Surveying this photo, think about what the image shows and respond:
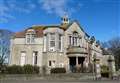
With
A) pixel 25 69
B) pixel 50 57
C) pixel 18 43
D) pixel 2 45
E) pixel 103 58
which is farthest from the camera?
pixel 103 58

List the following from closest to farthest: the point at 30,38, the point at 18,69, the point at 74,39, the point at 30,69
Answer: the point at 18,69
the point at 30,69
the point at 30,38
the point at 74,39

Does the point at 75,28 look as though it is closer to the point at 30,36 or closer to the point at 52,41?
the point at 52,41

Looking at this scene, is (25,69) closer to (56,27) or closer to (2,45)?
(56,27)

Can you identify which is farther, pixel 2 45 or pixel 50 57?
pixel 2 45

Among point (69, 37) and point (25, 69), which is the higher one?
point (69, 37)

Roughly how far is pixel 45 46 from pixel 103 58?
1934cm

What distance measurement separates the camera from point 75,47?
4553 cm

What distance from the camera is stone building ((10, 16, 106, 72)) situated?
147 ft

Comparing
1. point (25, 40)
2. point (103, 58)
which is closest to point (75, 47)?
point (25, 40)

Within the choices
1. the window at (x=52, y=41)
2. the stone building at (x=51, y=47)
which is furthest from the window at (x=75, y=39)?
the window at (x=52, y=41)

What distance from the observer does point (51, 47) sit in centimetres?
4538

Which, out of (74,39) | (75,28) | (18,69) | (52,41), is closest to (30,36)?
(52,41)

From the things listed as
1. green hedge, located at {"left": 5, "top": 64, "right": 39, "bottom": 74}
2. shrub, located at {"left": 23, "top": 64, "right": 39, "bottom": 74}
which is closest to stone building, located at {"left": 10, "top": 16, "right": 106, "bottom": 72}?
shrub, located at {"left": 23, "top": 64, "right": 39, "bottom": 74}

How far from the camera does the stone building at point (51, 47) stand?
44.9 metres
